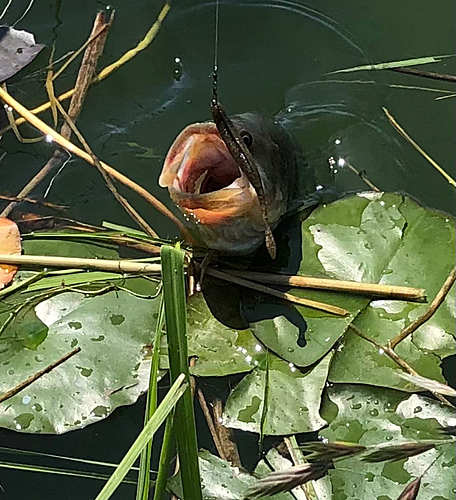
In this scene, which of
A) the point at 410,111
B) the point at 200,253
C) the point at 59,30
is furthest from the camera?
the point at 59,30

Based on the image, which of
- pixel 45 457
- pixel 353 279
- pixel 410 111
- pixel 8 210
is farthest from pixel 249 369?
pixel 410 111

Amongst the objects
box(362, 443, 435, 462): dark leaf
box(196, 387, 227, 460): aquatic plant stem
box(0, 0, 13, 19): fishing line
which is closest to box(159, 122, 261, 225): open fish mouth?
box(196, 387, 227, 460): aquatic plant stem

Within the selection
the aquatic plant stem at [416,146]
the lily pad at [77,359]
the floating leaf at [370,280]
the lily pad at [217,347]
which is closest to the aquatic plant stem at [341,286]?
the floating leaf at [370,280]

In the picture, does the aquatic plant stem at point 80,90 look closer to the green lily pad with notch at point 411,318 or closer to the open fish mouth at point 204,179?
the open fish mouth at point 204,179

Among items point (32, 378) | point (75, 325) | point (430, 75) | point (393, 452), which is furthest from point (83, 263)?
point (430, 75)

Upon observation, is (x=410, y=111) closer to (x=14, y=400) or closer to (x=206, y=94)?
(x=206, y=94)

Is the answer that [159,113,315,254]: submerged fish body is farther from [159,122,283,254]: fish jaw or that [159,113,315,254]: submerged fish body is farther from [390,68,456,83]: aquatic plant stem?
[390,68,456,83]: aquatic plant stem
